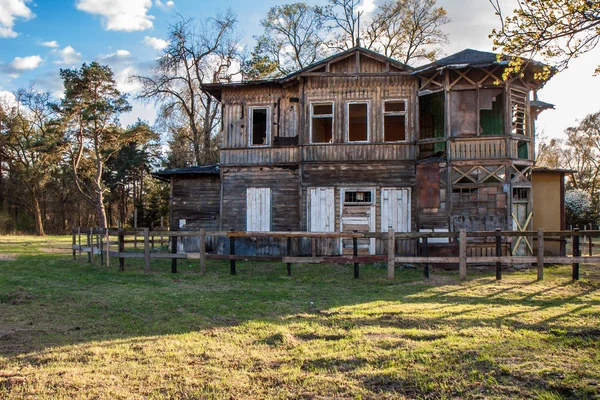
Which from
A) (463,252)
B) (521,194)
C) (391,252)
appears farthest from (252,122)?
(521,194)

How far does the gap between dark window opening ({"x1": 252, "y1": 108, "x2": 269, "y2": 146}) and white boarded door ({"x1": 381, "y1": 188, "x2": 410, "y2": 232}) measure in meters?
5.35

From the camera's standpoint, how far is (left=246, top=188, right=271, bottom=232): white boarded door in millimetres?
18359

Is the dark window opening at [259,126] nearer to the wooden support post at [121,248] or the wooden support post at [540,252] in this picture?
the wooden support post at [121,248]

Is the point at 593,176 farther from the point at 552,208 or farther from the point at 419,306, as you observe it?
the point at 419,306

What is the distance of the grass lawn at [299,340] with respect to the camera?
15.2 ft

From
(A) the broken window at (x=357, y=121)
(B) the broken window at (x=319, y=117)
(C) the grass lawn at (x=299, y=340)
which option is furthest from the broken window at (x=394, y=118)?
(C) the grass lawn at (x=299, y=340)

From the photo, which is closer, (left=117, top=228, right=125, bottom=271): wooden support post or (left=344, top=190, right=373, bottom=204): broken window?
(left=117, top=228, right=125, bottom=271): wooden support post

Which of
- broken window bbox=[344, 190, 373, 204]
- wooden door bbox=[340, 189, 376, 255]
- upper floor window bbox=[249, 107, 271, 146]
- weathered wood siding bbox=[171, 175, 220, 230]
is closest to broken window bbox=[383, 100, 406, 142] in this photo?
broken window bbox=[344, 190, 373, 204]

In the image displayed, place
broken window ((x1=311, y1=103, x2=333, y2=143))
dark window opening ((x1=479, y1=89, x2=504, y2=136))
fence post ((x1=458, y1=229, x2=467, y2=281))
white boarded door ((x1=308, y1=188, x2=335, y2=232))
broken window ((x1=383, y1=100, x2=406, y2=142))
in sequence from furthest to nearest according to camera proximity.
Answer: broken window ((x1=311, y1=103, x2=333, y2=143))
broken window ((x1=383, y1=100, x2=406, y2=142))
white boarded door ((x1=308, y1=188, x2=335, y2=232))
dark window opening ((x1=479, y1=89, x2=504, y2=136))
fence post ((x1=458, y1=229, x2=467, y2=281))

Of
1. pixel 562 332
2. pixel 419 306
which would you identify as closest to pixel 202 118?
pixel 419 306

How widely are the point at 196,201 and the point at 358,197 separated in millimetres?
7196

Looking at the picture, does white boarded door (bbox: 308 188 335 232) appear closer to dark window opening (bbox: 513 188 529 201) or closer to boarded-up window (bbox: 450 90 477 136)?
boarded-up window (bbox: 450 90 477 136)

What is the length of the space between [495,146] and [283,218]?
327 inches

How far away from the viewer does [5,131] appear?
44.8m
